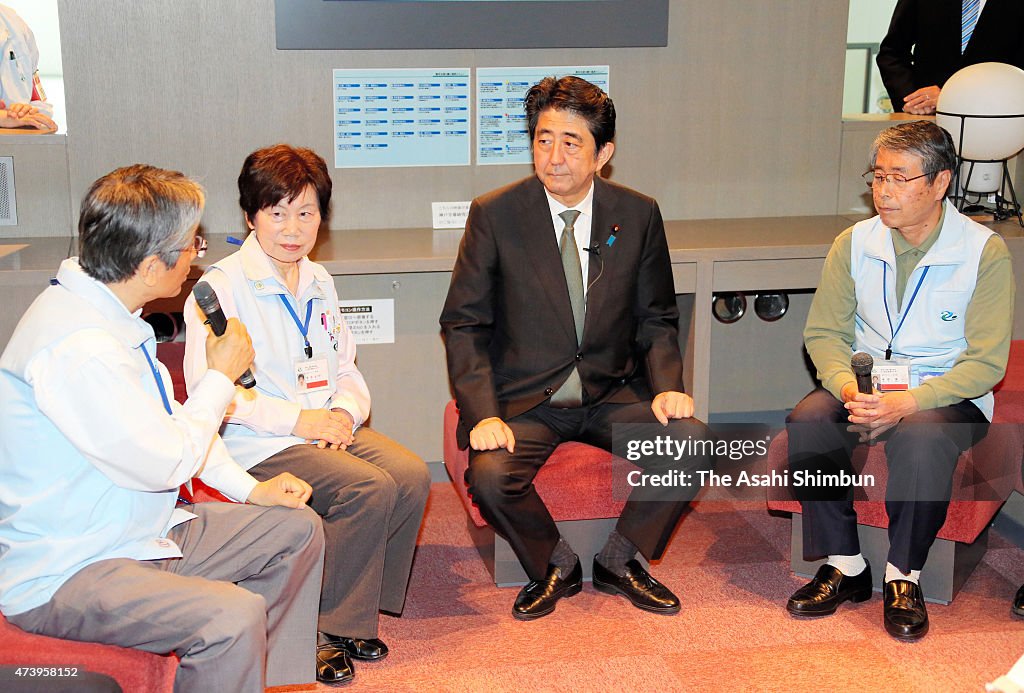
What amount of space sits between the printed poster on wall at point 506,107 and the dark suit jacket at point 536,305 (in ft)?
2.87

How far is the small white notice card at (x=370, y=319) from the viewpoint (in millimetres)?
3377

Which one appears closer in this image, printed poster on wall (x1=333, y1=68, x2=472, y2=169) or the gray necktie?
the gray necktie

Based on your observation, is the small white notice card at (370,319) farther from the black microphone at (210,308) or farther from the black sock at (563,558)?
the black microphone at (210,308)

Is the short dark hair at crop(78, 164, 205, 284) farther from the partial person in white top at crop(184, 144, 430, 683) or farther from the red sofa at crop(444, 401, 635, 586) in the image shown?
the red sofa at crop(444, 401, 635, 586)

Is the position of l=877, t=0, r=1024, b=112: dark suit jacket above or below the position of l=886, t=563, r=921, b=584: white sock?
above

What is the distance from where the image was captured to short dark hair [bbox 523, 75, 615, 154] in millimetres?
2730

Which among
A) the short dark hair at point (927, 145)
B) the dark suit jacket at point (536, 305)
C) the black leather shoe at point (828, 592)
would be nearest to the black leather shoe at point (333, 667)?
the dark suit jacket at point (536, 305)

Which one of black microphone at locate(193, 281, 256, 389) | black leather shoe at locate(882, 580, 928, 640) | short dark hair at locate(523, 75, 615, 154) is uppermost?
short dark hair at locate(523, 75, 615, 154)

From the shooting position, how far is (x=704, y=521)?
11.1 ft

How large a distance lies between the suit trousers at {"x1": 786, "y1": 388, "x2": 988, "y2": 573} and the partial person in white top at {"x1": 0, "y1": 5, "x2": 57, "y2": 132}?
253cm

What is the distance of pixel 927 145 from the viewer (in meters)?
2.74

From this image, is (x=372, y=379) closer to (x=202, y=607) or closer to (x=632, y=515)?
(x=632, y=515)

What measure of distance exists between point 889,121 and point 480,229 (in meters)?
1.97

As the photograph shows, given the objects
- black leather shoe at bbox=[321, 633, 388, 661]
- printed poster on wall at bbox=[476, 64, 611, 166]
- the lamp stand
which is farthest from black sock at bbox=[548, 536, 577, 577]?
the lamp stand
